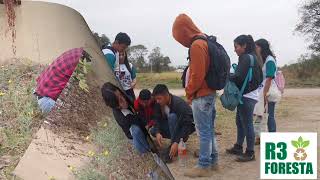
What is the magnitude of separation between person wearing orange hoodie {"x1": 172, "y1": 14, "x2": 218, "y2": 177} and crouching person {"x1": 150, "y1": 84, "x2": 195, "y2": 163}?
56 centimetres

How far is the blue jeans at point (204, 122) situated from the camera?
5391mm

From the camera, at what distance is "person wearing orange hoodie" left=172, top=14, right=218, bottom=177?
5184 millimetres

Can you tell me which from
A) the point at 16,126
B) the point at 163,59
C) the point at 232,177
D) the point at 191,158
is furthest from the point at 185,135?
the point at 163,59

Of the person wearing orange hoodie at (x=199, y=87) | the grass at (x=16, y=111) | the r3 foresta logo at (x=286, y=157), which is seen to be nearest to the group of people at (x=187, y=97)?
the person wearing orange hoodie at (x=199, y=87)

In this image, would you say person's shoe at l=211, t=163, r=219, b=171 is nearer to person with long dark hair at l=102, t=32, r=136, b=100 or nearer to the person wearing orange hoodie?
the person wearing orange hoodie

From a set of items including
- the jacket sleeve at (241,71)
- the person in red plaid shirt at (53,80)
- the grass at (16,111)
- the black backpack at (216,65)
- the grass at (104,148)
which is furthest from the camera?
the jacket sleeve at (241,71)

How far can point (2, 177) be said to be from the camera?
3840 millimetres

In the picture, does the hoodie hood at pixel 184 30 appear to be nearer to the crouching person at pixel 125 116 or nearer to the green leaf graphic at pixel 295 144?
the crouching person at pixel 125 116

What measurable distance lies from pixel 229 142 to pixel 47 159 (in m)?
4.39

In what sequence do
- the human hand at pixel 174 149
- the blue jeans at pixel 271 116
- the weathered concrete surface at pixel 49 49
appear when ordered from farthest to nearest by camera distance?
1. the blue jeans at pixel 271 116
2. the human hand at pixel 174 149
3. the weathered concrete surface at pixel 49 49

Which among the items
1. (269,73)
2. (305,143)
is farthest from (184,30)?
(269,73)

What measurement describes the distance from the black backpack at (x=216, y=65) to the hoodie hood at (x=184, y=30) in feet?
0.30

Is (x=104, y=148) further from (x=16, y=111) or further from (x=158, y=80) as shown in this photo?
(x=158, y=80)

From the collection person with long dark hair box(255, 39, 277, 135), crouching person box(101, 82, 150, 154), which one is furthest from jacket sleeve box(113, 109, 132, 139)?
person with long dark hair box(255, 39, 277, 135)
